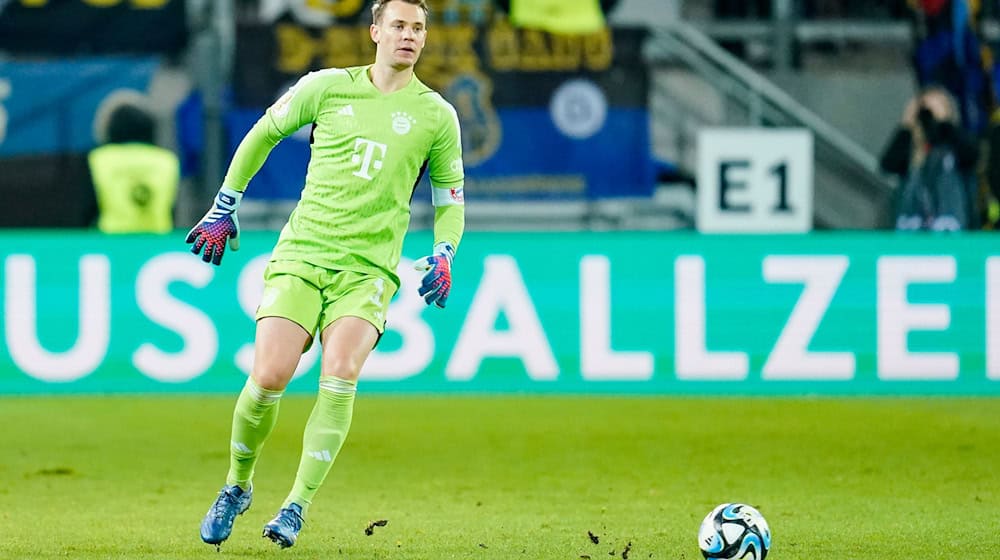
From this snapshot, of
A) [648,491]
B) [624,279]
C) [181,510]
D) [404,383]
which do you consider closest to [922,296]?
[624,279]

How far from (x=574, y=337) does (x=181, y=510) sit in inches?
192

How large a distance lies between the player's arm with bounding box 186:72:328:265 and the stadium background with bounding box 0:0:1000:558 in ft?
3.70

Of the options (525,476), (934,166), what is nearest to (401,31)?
(525,476)

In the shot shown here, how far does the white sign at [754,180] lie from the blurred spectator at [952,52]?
4.43ft

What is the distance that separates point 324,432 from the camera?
6277 millimetres

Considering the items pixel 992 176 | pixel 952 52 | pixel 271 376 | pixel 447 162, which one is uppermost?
pixel 952 52

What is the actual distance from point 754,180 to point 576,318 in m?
2.00

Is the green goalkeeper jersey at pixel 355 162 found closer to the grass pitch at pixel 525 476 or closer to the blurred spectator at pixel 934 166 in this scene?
the grass pitch at pixel 525 476

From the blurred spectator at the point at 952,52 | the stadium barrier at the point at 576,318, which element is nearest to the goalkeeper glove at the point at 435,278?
the stadium barrier at the point at 576,318

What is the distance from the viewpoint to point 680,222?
1411 cm

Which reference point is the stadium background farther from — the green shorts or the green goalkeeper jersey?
the green goalkeeper jersey

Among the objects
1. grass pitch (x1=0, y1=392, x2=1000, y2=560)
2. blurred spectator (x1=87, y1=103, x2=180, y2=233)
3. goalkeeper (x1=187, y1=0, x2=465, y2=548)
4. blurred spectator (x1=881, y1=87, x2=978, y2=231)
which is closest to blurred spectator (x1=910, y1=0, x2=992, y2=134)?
blurred spectator (x1=881, y1=87, x2=978, y2=231)

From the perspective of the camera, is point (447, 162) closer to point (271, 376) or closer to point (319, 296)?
point (319, 296)

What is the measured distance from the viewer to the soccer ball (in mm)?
5816
